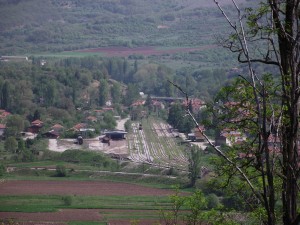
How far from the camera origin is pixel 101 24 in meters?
48.6

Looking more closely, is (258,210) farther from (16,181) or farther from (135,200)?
(16,181)

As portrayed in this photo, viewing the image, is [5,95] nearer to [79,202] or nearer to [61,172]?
[61,172]

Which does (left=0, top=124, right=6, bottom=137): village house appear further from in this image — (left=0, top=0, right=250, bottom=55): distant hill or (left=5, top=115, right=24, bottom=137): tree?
(left=0, top=0, right=250, bottom=55): distant hill

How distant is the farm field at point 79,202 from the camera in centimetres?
1191

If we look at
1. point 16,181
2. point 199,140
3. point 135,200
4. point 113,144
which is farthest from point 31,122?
point 135,200

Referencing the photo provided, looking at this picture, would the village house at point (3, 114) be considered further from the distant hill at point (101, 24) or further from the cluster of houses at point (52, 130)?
the distant hill at point (101, 24)

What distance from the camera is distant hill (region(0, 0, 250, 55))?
4288cm

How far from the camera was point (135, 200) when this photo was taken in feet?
43.8

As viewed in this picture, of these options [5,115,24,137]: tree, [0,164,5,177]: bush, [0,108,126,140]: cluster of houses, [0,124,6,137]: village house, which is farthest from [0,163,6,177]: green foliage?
[0,124,6,137]: village house

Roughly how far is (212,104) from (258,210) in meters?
0.53

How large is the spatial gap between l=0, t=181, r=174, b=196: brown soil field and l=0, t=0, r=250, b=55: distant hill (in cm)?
2573

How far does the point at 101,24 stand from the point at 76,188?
34.9 m

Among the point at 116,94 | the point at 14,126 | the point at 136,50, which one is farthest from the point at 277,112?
the point at 136,50

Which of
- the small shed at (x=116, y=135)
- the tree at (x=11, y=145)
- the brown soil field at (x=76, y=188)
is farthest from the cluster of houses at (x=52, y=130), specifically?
the brown soil field at (x=76, y=188)
